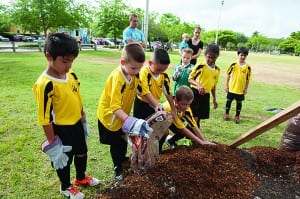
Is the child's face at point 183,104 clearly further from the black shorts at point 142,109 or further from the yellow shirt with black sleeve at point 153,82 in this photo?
the black shorts at point 142,109

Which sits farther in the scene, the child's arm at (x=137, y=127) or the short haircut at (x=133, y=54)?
the short haircut at (x=133, y=54)

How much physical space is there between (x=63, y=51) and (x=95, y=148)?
2.02 m

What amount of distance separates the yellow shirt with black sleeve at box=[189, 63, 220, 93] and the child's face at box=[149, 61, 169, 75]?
4.33 feet

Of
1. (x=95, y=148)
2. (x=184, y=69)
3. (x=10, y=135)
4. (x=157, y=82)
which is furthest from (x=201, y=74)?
(x=10, y=135)

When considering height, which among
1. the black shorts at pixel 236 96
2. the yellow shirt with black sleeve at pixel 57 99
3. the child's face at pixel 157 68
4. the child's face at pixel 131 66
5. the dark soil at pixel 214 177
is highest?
the child's face at pixel 131 66

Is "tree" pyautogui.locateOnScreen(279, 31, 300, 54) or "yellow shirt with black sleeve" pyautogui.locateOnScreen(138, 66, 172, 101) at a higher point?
"tree" pyautogui.locateOnScreen(279, 31, 300, 54)

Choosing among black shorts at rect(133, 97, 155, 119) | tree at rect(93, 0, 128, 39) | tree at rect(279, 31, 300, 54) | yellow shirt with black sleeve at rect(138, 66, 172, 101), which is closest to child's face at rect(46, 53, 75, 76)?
yellow shirt with black sleeve at rect(138, 66, 172, 101)

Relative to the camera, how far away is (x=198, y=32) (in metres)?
7.80

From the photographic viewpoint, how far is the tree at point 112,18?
38219mm

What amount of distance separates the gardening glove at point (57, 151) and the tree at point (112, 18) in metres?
37.1

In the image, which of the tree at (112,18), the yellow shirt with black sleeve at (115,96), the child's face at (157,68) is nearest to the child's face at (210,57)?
the child's face at (157,68)

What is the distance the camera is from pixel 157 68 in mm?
3254

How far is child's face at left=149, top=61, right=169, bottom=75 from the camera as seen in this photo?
3219mm

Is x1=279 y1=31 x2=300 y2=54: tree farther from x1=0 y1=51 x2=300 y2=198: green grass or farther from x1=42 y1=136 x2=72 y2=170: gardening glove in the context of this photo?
x1=42 y1=136 x2=72 y2=170: gardening glove
